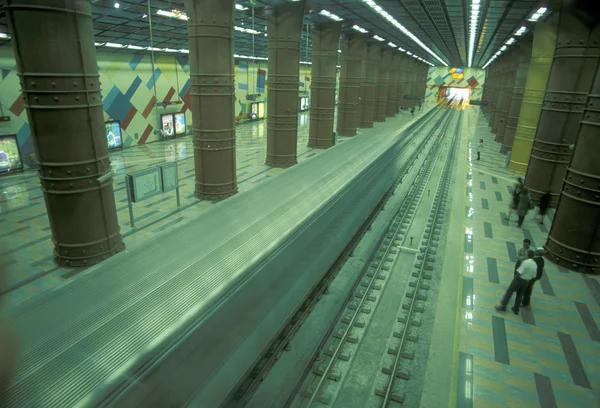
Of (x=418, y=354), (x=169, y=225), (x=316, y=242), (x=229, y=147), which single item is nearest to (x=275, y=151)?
(x=229, y=147)

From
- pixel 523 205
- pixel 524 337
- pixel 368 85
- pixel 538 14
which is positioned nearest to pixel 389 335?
pixel 524 337

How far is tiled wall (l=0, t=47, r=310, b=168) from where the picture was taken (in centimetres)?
1479

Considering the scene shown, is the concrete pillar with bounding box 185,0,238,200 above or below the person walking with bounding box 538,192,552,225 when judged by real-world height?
above

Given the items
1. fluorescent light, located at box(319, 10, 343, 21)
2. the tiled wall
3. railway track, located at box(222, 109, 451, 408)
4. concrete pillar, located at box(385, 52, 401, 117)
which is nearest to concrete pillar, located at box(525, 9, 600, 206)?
railway track, located at box(222, 109, 451, 408)

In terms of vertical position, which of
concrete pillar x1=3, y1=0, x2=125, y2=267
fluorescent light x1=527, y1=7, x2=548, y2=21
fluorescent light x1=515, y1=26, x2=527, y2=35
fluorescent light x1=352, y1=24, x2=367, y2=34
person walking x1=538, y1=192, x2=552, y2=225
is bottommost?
person walking x1=538, y1=192, x2=552, y2=225

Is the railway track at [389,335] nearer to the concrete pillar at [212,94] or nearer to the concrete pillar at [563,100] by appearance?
the concrete pillar at [563,100]

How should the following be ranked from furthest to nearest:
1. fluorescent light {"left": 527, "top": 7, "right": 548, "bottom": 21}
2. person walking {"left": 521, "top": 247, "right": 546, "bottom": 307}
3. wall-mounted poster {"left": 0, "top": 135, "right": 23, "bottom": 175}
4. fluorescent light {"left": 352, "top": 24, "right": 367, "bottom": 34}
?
fluorescent light {"left": 352, "top": 24, "right": 367, "bottom": 34}, wall-mounted poster {"left": 0, "top": 135, "right": 23, "bottom": 175}, fluorescent light {"left": 527, "top": 7, "right": 548, "bottom": 21}, person walking {"left": 521, "top": 247, "right": 546, "bottom": 307}

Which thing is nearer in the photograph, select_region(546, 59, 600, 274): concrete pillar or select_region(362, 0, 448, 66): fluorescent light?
select_region(546, 59, 600, 274): concrete pillar

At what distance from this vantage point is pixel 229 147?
1204cm

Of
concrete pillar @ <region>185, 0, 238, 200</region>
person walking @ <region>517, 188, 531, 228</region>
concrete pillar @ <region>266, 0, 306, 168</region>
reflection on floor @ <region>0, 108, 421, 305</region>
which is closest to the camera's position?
reflection on floor @ <region>0, 108, 421, 305</region>

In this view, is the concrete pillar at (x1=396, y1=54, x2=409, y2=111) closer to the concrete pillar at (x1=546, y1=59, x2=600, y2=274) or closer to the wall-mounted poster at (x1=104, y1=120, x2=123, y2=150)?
the wall-mounted poster at (x1=104, y1=120, x2=123, y2=150)

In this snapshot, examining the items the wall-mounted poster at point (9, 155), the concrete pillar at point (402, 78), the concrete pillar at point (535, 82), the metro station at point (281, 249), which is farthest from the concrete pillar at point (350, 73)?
the wall-mounted poster at point (9, 155)

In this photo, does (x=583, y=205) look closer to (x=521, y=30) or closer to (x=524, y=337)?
(x=524, y=337)

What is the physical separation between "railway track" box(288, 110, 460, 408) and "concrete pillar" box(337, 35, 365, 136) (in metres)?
15.1
